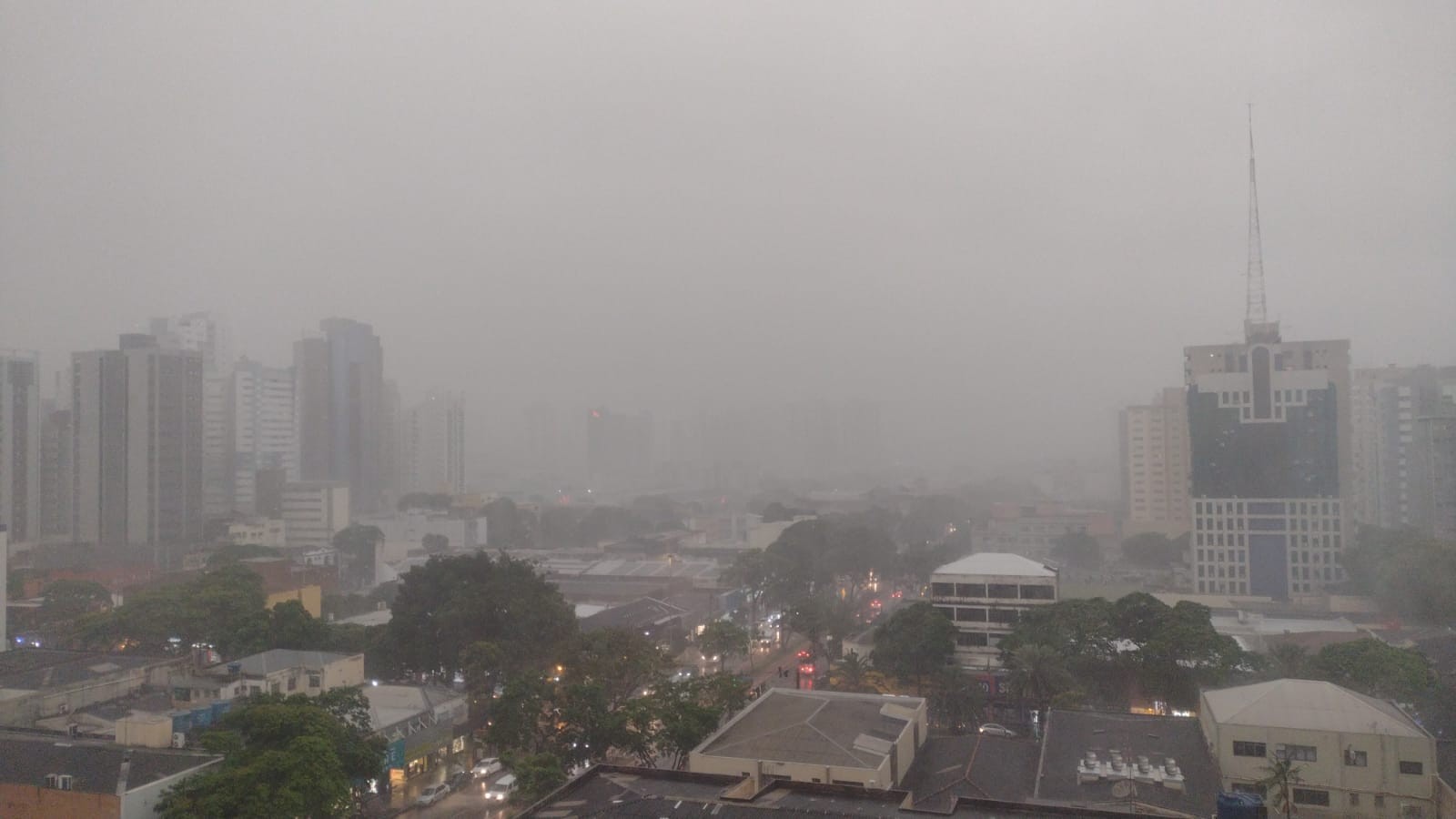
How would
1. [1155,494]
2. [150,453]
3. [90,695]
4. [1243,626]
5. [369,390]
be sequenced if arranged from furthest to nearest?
[369,390] < [1155,494] < [150,453] < [1243,626] < [90,695]

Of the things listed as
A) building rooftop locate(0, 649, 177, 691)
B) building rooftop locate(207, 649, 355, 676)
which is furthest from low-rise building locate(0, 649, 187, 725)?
building rooftop locate(207, 649, 355, 676)

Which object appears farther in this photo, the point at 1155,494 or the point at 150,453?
the point at 1155,494

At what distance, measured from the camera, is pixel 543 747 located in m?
6.51

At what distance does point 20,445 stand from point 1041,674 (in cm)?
1301

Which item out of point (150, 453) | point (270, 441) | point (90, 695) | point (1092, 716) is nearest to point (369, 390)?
point (270, 441)

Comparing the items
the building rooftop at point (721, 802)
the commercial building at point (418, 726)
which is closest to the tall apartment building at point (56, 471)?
the commercial building at point (418, 726)

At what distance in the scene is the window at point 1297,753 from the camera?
230 inches

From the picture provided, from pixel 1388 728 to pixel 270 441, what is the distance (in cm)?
2847

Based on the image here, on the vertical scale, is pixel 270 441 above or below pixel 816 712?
above

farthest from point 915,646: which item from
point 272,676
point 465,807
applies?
point 272,676

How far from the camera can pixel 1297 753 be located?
231 inches

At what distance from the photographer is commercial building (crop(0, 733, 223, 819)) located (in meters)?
5.01

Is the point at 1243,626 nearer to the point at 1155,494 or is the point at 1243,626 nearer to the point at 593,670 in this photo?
the point at 593,670

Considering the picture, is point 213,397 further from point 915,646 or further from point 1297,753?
point 1297,753
